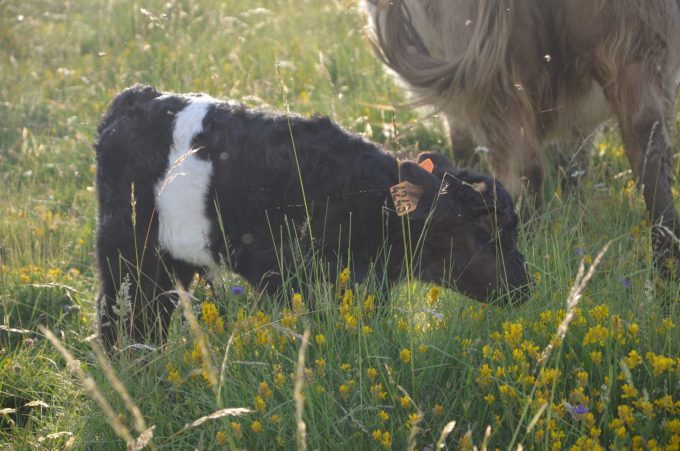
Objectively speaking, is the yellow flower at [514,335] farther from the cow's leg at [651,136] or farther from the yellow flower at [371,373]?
the cow's leg at [651,136]

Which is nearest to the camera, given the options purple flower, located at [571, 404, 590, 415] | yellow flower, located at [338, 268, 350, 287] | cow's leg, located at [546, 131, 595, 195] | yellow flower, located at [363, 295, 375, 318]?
purple flower, located at [571, 404, 590, 415]

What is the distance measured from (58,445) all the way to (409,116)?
3882 millimetres

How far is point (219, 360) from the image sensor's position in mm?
3000

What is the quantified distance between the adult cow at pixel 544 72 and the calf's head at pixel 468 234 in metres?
0.72

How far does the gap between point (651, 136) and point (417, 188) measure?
1.24 m

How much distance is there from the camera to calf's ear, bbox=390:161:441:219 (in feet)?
10.6

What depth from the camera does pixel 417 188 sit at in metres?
3.27

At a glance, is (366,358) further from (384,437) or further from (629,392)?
Result: (629,392)

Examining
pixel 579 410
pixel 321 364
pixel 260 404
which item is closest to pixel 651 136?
pixel 579 410

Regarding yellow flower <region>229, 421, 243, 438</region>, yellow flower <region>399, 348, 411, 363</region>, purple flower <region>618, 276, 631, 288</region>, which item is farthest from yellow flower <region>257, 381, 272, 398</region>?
purple flower <region>618, 276, 631, 288</region>

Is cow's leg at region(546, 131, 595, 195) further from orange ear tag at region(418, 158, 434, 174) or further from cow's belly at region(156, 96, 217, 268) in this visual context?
cow's belly at region(156, 96, 217, 268)

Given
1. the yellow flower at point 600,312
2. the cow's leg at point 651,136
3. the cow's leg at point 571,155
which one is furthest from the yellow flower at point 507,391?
the cow's leg at point 571,155

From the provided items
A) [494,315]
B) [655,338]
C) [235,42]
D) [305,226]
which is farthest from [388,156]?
[235,42]

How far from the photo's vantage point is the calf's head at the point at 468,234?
338 cm
